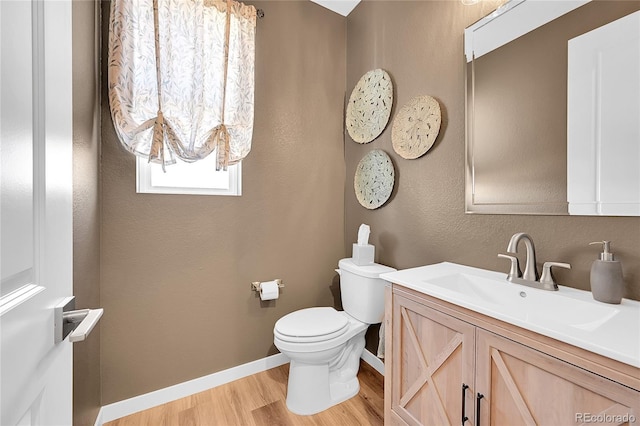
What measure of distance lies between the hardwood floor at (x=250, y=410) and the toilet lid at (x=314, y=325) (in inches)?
17.9

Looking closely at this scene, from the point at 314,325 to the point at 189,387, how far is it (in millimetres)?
906

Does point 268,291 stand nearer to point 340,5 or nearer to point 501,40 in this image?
point 501,40

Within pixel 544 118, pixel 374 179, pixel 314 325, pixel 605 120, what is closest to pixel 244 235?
pixel 314 325

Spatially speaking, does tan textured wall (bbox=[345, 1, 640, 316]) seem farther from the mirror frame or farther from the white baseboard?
the white baseboard

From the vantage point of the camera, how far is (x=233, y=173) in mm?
1883

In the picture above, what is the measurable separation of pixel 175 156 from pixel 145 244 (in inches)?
21.7

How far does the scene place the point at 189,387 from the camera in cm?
173

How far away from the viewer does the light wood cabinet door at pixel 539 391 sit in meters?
0.65

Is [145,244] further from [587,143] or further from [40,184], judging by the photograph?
[587,143]

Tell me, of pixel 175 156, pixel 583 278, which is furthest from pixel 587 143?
pixel 175 156

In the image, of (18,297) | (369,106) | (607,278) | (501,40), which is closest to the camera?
(18,297)

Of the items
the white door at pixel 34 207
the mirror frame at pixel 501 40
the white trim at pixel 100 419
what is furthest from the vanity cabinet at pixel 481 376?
the white trim at pixel 100 419

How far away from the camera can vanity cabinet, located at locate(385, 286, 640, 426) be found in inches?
27.1
